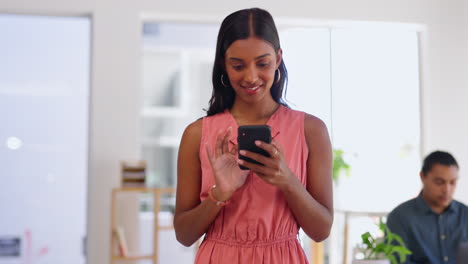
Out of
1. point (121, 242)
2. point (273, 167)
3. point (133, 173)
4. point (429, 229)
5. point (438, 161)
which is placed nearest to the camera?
point (273, 167)

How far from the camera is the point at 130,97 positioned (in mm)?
4723

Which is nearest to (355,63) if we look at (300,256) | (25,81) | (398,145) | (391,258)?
(398,145)

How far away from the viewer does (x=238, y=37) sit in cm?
116

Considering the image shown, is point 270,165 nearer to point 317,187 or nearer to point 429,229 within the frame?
point 317,187

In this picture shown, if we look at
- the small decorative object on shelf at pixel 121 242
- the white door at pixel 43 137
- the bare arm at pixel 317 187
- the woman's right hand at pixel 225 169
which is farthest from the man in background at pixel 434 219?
the white door at pixel 43 137

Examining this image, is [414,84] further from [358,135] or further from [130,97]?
[130,97]

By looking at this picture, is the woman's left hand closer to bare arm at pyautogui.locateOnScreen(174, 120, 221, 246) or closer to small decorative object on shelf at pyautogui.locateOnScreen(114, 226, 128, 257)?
bare arm at pyautogui.locateOnScreen(174, 120, 221, 246)

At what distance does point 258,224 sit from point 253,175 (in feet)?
0.32

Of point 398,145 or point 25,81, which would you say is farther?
point 398,145

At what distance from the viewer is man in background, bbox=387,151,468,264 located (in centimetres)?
291

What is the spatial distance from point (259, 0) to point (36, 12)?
1820 millimetres

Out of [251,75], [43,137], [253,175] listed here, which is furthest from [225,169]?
[43,137]

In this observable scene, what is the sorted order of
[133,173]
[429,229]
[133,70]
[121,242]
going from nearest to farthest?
[429,229]
[121,242]
[133,173]
[133,70]

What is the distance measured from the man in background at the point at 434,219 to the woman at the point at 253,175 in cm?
182
